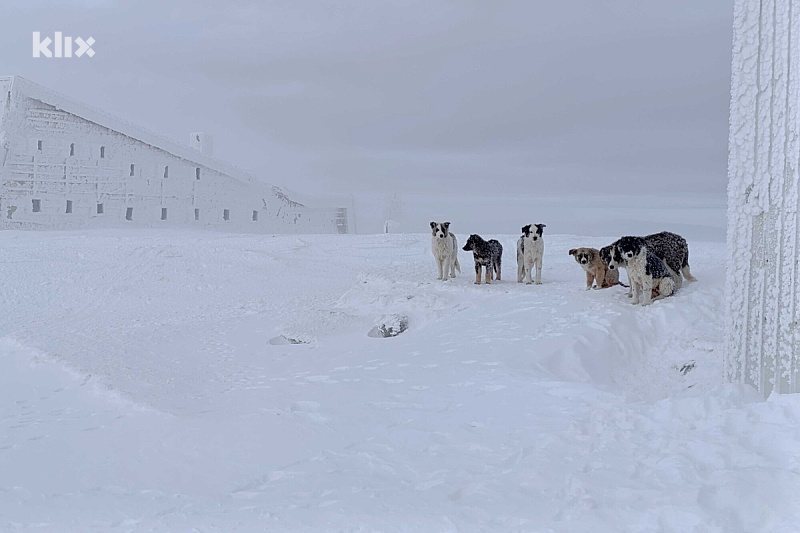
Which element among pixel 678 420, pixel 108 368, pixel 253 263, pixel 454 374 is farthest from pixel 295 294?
pixel 678 420

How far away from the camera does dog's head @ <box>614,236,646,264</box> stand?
28.3 ft

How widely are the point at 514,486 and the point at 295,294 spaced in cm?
1039

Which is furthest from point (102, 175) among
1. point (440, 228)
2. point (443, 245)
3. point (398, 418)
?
point (398, 418)

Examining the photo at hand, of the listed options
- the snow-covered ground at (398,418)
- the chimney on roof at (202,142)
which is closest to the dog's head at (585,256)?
the snow-covered ground at (398,418)

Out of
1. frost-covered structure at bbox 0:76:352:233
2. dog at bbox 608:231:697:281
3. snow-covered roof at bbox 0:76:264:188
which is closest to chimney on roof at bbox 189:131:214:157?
frost-covered structure at bbox 0:76:352:233

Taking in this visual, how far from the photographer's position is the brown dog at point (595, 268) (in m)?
10.1

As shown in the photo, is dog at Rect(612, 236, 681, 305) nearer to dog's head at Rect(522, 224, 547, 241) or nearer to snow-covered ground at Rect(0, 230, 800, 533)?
snow-covered ground at Rect(0, 230, 800, 533)

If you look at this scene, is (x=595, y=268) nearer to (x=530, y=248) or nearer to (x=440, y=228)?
(x=530, y=248)

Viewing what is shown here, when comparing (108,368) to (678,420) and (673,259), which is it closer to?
(678,420)

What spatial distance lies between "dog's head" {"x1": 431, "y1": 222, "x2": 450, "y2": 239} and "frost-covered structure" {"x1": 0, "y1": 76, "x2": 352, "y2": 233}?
19.3 metres

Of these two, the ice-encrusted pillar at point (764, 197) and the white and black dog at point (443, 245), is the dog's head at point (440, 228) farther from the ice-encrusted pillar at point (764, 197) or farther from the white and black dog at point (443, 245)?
the ice-encrusted pillar at point (764, 197)

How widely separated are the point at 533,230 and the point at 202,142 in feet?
75.9

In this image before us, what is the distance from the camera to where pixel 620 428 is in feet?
14.3

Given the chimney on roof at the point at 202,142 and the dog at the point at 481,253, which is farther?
the chimney on roof at the point at 202,142
